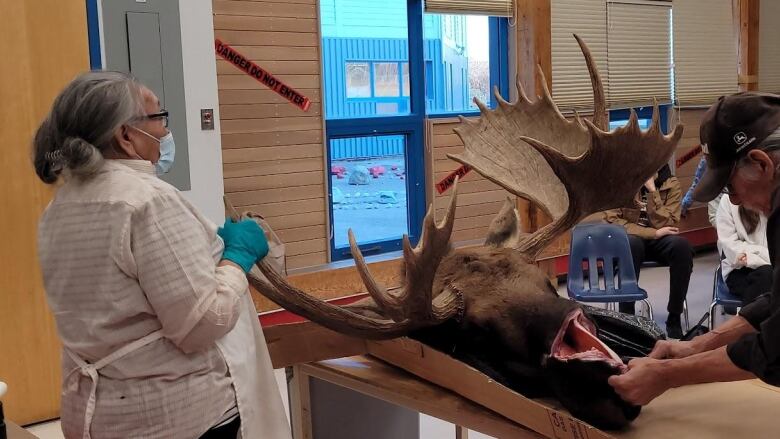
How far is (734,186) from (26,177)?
138 inches

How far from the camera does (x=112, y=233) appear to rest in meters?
1.82

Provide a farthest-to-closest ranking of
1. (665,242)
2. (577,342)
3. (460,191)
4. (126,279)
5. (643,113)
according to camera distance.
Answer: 1. (643,113)
2. (460,191)
3. (665,242)
4. (577,342)
5. (126,279)

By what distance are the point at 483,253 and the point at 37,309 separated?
2.80 m

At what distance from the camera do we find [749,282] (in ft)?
16.0

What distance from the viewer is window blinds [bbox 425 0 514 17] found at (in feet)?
21.1

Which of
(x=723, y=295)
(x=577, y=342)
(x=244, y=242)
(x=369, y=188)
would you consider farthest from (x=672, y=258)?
(x=244, y=242)

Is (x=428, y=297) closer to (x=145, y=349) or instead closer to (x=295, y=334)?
(x=295, y=334)

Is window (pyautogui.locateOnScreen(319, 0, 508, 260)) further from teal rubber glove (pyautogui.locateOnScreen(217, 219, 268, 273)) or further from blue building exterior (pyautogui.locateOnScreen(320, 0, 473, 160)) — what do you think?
teal rubber glove (pyautogui.locateOnScreen(217, 219, 268, 273))

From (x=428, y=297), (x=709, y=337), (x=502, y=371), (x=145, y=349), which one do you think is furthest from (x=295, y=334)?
(x=709, y=337)

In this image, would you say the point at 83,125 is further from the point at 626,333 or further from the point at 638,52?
the point at 638,52

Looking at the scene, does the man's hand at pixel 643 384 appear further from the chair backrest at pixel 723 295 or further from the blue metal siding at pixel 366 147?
the blue metal siding at pixel 366 147

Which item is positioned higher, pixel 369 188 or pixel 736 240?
pixel 369 188

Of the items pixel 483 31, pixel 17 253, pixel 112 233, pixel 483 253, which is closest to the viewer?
pixel 112 233

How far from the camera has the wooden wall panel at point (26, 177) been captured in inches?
169
